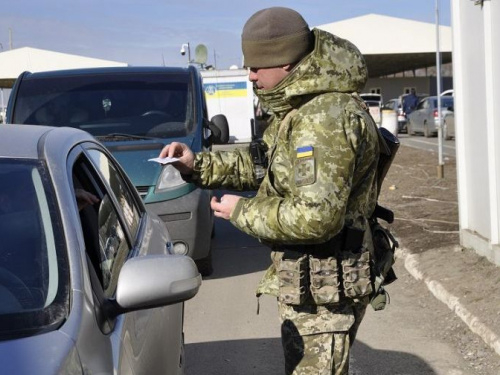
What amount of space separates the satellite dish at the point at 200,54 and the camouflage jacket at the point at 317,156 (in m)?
18.7

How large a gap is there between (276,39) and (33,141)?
98cm

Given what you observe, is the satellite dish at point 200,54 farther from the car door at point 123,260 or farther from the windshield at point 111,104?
the car door at point 123,260

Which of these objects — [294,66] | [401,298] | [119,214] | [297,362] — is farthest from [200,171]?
[401,298]

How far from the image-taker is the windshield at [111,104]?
879cm

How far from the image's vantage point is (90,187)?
12.1ft

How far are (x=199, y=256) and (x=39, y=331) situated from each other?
5502mm

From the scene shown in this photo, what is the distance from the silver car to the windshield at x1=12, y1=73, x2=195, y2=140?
17.0ft

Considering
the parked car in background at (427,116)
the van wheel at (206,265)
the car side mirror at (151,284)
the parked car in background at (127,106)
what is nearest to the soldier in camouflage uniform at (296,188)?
the car side mirror at (151,284)

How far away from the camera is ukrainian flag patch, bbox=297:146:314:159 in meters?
3.07

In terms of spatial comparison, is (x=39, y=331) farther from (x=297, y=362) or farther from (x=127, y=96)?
(x=127, y=96)

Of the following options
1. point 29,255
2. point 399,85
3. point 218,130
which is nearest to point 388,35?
point 399,85

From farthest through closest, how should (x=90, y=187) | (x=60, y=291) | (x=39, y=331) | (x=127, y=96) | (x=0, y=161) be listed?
(x=127, y=96) → (x=90, y=187) → (x=0, y=161) → (x=60, y=291) → (x=39, y=331)

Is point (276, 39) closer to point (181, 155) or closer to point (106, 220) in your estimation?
point (181, 155)

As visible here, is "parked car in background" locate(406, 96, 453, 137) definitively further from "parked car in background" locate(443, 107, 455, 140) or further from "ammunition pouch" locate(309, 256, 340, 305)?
"ammunition pouch" locate(309, 256, 340, 305)
